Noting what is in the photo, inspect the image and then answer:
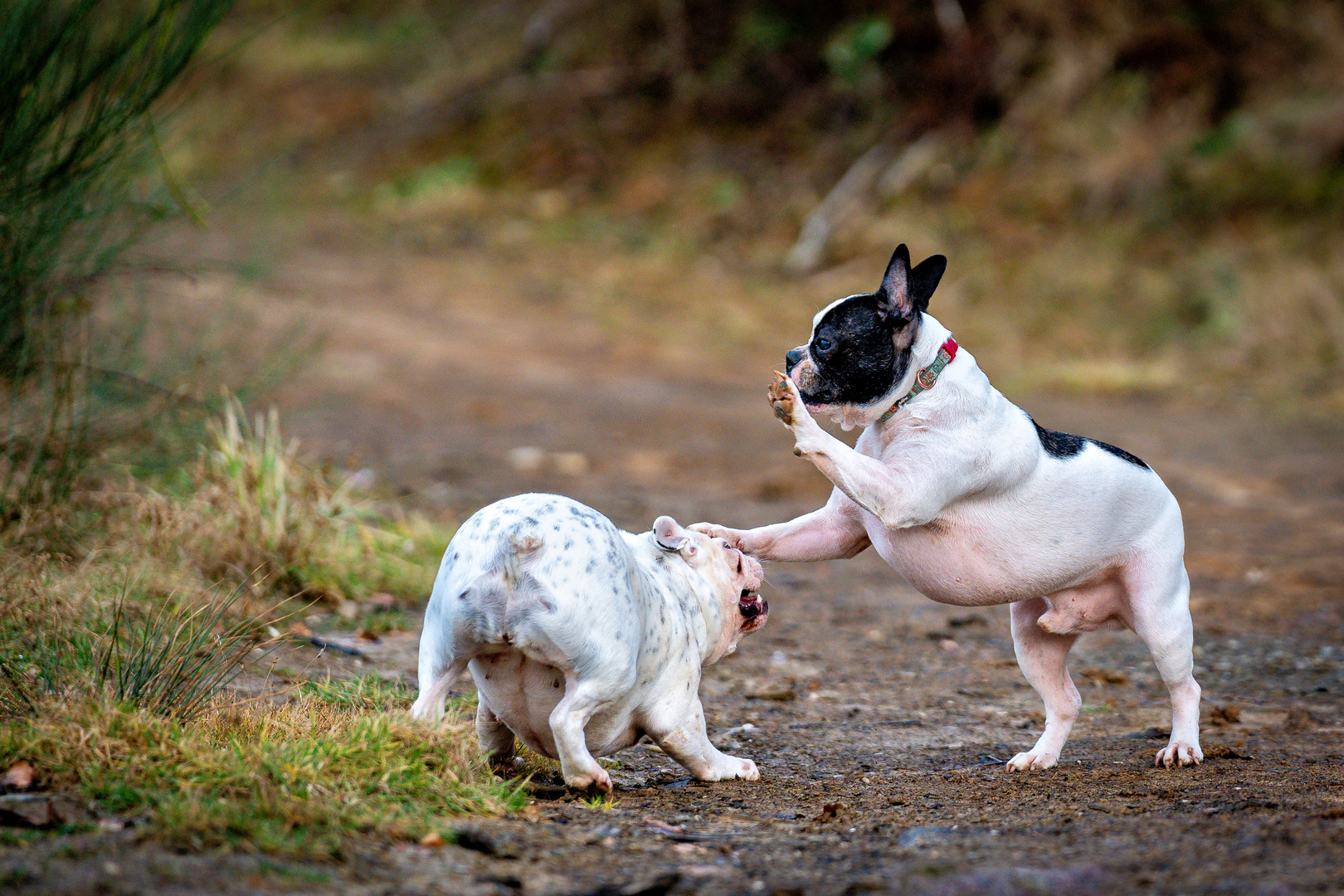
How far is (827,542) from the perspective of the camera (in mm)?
4324

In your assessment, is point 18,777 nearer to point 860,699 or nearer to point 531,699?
point 531,699

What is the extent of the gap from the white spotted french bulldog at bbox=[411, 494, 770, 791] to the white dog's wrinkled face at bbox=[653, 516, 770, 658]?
10cm

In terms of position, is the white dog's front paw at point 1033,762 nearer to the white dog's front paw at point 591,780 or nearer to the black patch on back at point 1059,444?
the black patch on back at point 1059,444

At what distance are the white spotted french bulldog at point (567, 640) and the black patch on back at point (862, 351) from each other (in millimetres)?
831

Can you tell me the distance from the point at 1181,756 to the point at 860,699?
4.71ft

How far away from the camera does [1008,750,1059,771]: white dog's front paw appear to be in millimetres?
4176

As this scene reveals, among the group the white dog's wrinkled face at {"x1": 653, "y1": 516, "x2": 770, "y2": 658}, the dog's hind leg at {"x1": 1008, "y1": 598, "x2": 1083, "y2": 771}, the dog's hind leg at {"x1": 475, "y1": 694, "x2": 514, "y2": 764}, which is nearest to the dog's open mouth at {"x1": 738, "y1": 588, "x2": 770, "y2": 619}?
the white dog's wrinkled face at {"x1": 653, "y1": 516, "x2": 770, "y2": 658}

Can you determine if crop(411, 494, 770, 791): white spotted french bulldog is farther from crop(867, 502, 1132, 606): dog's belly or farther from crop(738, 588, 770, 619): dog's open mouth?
crop(867, 502, 1132, 606): dog's belly

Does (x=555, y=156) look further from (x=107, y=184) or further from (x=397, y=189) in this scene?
(x=107, y=184)

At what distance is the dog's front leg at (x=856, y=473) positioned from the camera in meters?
3.69

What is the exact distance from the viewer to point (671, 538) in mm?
4051

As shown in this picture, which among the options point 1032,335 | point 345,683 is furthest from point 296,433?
point 1032,335

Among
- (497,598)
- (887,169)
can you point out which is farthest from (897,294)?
(887,169)

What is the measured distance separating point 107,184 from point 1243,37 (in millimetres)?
14854
